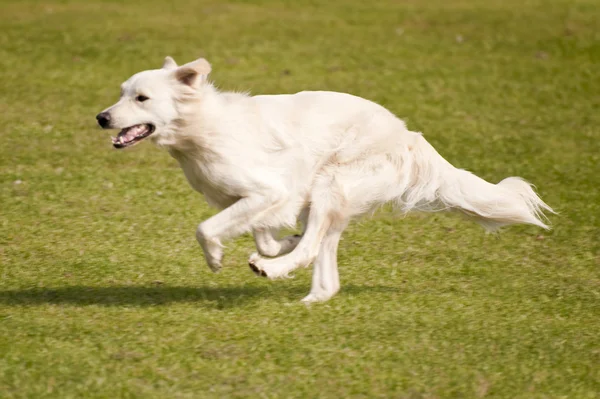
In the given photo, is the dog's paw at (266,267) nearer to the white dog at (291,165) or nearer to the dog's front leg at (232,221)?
the white dog at (291,165)

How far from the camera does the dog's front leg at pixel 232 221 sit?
6293 millimetres

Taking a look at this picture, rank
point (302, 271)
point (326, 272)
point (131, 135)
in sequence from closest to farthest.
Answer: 1. point (131, 135)
2. point (326, 272)
3. point (302, 271)

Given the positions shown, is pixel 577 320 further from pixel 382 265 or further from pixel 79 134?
pixel 79 134

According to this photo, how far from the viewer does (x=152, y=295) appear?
22.4ft

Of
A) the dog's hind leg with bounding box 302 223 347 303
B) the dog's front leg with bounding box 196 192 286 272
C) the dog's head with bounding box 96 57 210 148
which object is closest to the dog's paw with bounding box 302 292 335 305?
the dog's hind leg with bounding box 302 223 347 303

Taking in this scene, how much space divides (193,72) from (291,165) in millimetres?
909

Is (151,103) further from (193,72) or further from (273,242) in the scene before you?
(273,242)

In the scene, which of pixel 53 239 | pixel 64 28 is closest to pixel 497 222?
pixel 53 239

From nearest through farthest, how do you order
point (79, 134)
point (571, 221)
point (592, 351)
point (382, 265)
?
point (592, 351)
point (382, 265)
point (571, 221)
point (79, 134)

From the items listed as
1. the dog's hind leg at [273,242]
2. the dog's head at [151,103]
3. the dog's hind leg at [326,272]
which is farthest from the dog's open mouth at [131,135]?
the dog's hind leg at [326,272]

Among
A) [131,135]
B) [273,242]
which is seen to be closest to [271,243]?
[273,242]

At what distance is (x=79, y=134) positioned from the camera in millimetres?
11398

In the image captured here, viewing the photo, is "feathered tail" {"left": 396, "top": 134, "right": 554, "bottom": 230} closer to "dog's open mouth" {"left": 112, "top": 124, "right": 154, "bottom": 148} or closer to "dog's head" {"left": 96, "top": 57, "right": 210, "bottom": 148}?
"dog's head" {"left": 96, "top": 57, "right": 210, "bottom": 148}

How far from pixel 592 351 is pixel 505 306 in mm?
892
